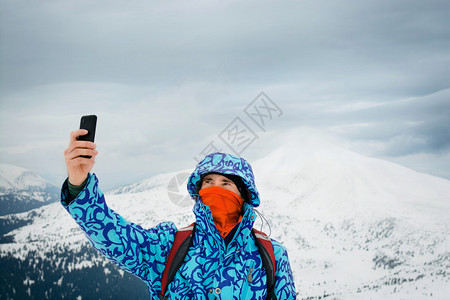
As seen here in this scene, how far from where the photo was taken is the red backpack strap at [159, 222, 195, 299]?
4.46m

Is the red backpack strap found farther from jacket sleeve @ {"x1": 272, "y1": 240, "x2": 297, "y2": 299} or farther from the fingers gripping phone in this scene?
the fingers gripping phone

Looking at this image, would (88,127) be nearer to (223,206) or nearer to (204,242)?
(204,242)

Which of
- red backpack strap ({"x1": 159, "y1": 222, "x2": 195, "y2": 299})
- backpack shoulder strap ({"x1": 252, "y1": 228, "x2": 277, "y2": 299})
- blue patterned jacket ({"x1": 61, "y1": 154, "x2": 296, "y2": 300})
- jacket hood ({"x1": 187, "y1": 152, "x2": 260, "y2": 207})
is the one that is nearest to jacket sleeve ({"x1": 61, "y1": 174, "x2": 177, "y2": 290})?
blue patterned jacket ({"x1": 61, "y1": 154, "x2": 296, "y2": 300})

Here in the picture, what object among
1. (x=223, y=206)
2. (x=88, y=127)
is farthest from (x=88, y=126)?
(x=223, y=206)

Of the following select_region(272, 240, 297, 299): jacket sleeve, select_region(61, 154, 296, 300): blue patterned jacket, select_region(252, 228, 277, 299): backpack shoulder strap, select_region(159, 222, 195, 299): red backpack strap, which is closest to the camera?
select_region(61, 154, 296, 300): blue patterned jacket

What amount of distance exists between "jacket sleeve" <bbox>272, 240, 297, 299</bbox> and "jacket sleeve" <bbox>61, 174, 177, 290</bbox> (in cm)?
150

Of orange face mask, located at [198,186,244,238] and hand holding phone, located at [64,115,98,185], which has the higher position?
hand holding phone, located at [64,115,98,185]

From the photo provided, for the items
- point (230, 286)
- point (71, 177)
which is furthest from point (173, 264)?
point (71, 177)

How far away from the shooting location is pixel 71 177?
3.72 metres

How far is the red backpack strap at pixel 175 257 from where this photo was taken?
4.46 m

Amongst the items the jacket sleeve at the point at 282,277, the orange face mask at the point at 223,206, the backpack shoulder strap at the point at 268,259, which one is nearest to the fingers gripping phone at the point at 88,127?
the orange face mask at the point at 223,206

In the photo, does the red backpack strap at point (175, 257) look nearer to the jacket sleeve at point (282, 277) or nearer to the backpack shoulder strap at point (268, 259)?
the backpack shoulder strap at point (268, 259)

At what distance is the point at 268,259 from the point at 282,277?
1.20ft

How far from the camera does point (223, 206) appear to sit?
5.12m
